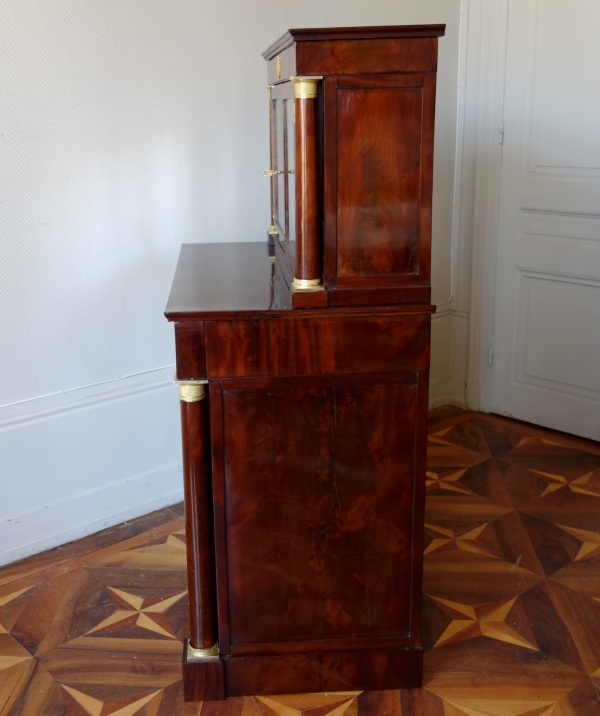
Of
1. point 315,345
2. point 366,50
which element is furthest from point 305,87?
point 315,345

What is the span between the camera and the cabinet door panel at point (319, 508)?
1799 millimetres

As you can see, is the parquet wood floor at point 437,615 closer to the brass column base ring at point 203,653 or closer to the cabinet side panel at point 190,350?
the brass column base ring at point 203,653

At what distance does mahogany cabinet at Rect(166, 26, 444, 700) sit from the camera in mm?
1624

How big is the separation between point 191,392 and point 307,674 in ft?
2.64

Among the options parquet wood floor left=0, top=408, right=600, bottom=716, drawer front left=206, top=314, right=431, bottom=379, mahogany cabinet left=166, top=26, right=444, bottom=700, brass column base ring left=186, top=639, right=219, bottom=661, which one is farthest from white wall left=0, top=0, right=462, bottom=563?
drawer front left=206, top=314, right=431, bottom=379

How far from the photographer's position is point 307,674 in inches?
77.6

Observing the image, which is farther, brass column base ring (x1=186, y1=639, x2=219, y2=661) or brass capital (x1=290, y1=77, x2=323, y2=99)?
brass column base ring (x1=186, y1=639, x2=219, y2=661)

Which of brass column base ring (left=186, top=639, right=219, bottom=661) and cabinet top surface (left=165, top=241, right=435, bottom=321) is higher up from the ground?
cabinet top surface (left=165, top=241, right=435, bottom=321)

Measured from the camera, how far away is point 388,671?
198cm

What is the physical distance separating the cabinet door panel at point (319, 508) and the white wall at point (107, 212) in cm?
106

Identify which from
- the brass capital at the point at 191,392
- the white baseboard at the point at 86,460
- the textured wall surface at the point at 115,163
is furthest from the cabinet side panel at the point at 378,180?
the white baseboard at the point at 86,460

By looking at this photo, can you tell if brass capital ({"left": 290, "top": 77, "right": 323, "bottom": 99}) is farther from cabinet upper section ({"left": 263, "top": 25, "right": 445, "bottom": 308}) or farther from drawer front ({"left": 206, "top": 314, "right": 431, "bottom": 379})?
drawer front ({"left": 206, "top": 314, "right": 431, "bottom": 379})

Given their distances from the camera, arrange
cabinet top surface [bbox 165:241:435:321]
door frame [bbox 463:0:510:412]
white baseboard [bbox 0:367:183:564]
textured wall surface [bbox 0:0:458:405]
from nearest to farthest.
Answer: cabinet top surface [bbox 165:241:435:321] → textured wall surface [bbox 0:0:458:405] → white baseboard [bbox 0:367:183:564] → door frame [bbox 463:0:510:412]

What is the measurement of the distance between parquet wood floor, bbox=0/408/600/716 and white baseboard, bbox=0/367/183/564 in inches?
3.1
